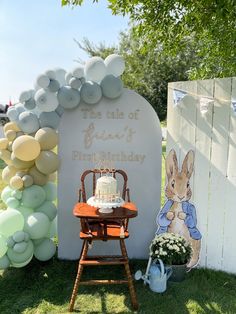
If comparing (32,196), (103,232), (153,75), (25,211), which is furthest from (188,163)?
(153,75)

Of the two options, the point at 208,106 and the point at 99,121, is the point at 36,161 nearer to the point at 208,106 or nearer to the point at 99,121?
the point at 99,121

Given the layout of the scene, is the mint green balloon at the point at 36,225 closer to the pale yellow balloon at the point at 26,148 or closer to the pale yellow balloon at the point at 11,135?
the pale yellow balloon at the point at 26,148

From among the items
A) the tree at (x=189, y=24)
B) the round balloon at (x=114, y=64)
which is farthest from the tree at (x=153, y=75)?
the round balloon at (x=114, y=64)

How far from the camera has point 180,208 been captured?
119 inches

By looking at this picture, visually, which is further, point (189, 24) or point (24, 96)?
point (189, 24)

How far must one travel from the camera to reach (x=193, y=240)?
118 inches

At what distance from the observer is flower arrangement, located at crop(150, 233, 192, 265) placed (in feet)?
9.09

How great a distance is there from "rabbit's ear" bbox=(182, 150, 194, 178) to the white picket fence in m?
0.04

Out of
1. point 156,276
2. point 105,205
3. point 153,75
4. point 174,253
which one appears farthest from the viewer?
point 153,75

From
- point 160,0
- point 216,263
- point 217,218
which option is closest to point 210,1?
point 160,0

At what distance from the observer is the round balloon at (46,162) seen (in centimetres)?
291

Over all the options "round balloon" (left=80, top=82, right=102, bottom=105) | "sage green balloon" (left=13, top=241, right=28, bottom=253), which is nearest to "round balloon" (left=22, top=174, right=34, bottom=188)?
"sage green balloon" (left=13, top=241, right=28, bottom=253)

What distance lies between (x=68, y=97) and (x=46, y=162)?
592 mm

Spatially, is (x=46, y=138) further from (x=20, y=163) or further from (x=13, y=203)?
(x=13, y=203)
